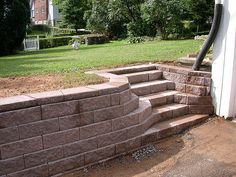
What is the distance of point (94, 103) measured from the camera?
4.12 metres

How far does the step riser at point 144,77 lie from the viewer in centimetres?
579

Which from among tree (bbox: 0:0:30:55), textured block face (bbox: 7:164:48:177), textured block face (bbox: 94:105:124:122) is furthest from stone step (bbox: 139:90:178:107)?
tree (bbox: 0:0:30:55)

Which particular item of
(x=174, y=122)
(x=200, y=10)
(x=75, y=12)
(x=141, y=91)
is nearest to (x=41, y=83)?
(x=141, y=91)

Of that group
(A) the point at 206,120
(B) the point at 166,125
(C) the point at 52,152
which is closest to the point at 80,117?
(C) the point at 52,152

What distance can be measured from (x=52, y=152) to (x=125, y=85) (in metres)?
1.45

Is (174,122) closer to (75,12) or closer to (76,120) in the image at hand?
(76,120)

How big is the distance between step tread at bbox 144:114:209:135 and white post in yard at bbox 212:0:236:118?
1.28ft

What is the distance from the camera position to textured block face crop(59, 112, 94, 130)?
3.89 metres

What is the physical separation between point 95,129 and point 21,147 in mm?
1003

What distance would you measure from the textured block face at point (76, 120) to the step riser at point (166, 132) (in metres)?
1.01

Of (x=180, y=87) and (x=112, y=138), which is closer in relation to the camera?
(x=112, y=138)

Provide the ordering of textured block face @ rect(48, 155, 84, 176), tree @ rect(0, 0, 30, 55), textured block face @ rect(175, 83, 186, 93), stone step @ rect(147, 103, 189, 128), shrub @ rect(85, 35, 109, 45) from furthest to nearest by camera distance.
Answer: shrub @ rect(85, 35, 109, 45)
tree @ rect(0, 0, 30, 55)
textured block face @ rect(175, 83, 186, 93)
stone step @ rect(147, 103, 189, 128)
textured block face @ rect(48, 155, 84, 176)

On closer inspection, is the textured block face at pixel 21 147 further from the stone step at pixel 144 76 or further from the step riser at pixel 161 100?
the stone step at pixel 144 76

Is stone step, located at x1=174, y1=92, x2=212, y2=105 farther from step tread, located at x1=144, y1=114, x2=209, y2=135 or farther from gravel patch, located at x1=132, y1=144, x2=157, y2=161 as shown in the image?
gravel patch, located at x1=132, y1=144, x2=157, y2=161
